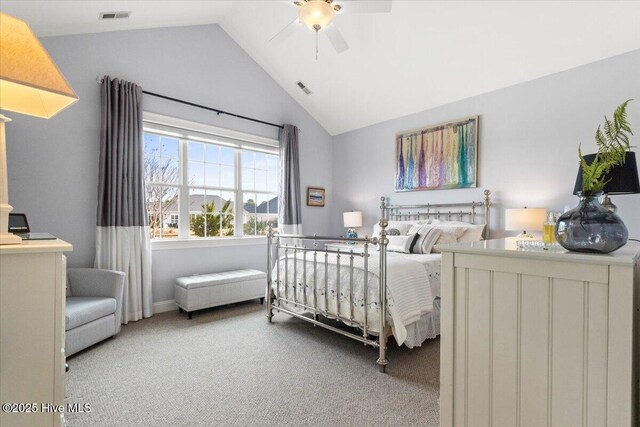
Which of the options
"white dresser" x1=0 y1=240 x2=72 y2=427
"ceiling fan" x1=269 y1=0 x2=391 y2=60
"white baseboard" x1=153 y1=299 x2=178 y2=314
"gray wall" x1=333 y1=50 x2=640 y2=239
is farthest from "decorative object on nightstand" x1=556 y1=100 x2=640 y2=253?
"white baseboard" x1=153 y1=299 x2=178 y2=314

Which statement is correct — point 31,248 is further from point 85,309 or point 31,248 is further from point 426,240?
point 426,240

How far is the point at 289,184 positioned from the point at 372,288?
288 centimetres

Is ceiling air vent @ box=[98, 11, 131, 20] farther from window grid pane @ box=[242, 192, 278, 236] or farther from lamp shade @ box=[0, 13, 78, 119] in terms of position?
lamp shade @ box=[0, 13, 78, 119]

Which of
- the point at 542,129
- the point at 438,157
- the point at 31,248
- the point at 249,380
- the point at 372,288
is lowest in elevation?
the point at 249,380

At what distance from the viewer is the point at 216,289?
3.78m

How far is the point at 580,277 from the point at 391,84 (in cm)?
384

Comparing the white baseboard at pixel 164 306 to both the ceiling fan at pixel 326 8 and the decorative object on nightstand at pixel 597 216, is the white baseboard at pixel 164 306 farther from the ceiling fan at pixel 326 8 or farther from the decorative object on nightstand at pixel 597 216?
the decorative object on nightstand at pixel 597 216

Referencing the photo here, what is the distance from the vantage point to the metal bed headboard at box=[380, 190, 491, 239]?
3.94 metres

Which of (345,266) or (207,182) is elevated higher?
(207,182)

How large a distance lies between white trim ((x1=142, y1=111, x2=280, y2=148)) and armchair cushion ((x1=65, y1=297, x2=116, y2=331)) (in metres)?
2.09

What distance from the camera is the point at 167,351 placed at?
8.93 feet

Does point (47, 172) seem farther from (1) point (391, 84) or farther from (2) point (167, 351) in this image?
(1) point (391, 84)

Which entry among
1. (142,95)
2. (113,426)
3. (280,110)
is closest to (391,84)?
(280,110)

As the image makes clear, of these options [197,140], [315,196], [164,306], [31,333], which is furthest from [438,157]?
[31,333]
